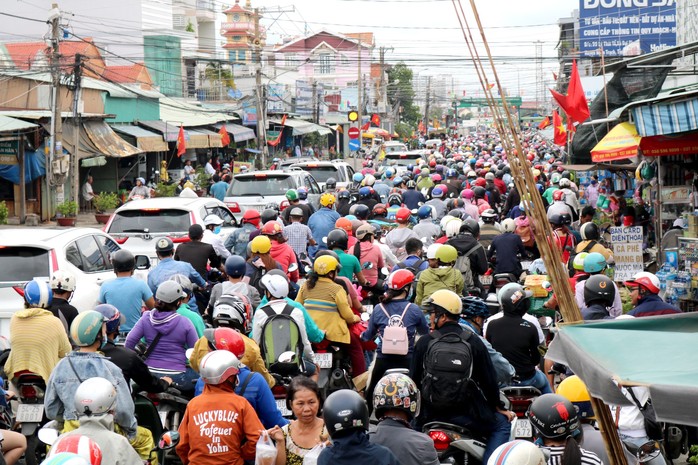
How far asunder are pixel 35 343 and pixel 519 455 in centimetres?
490

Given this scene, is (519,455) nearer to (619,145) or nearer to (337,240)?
(337,240)

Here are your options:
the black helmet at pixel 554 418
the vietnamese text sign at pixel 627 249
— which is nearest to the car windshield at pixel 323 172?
the vietnamese text sign at pixel 627 249

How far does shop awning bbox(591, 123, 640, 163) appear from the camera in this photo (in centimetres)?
1534

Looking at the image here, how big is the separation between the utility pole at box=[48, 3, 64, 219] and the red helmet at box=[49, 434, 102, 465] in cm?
2426

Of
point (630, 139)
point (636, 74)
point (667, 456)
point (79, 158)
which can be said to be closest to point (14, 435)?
point (667, 456)

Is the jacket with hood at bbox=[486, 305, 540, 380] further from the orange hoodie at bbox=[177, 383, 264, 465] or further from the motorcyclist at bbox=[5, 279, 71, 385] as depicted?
the motorcyclist at bbox=[5, 279, 71, 385]

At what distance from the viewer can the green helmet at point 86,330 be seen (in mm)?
6969

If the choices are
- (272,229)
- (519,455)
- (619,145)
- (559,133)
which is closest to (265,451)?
(519,455)

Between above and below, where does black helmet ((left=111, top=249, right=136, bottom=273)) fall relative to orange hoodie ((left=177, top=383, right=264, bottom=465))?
above

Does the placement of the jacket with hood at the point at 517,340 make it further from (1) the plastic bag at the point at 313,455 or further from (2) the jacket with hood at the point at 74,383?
(2) the jacket with hood at the point at 74,383

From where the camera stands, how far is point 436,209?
765 inches

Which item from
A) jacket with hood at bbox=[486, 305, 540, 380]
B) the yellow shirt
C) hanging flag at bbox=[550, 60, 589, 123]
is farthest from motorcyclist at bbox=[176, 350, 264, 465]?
hanging flag at bbox=[550, 60, 589, 123]

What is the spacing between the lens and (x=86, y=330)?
6.97 meters

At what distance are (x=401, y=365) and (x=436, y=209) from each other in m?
11.3
